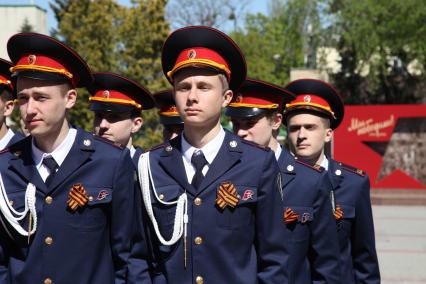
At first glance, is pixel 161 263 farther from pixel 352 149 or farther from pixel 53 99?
pixel 352 149

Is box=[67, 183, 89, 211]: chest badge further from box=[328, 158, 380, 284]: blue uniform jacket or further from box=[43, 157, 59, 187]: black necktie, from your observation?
box=[328, 158, 380, 284]: blue uniform jacket

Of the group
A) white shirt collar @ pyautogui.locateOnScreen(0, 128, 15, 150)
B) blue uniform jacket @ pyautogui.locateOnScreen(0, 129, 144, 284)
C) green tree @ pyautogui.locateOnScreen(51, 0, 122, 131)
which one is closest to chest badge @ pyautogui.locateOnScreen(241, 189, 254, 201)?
blue uniform jacket @ pyautogui.locateOnScreen(0, 129, 144, 284)

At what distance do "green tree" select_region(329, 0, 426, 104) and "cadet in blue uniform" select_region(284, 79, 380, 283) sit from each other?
98.3 ft

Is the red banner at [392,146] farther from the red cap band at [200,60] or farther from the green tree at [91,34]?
the red cap band at [200,60]

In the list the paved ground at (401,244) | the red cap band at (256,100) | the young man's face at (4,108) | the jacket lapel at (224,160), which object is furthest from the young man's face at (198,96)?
the paved ground at (401,244)

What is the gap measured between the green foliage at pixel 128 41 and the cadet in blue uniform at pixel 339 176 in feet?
51.1

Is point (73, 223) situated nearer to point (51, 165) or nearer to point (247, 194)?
point (51, 165)

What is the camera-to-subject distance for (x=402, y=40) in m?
34.8

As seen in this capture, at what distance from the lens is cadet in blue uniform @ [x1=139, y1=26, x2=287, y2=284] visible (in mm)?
3406

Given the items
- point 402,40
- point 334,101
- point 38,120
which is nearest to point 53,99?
point 38,120

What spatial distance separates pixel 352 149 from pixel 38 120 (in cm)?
2106

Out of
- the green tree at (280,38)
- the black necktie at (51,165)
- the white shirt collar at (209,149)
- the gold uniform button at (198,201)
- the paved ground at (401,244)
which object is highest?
the green tree at (280,38)

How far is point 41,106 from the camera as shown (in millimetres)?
3531

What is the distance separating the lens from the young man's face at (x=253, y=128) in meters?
4.93
